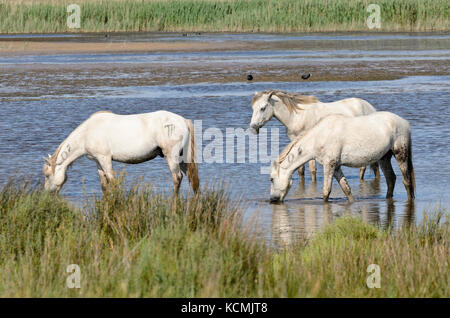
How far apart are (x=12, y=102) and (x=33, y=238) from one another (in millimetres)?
15836

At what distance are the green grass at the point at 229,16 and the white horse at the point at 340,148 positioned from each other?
1430 inches

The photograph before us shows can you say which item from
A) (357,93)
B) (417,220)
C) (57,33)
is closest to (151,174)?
(417,220)

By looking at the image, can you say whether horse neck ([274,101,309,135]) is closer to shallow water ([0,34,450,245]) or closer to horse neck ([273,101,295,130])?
horse neck ([273,101,295,130])

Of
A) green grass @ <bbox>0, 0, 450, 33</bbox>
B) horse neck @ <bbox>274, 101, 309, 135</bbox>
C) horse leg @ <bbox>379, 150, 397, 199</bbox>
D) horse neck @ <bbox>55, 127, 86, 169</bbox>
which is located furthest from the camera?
green grass @ <bbox>0, 0, 450, 33</bbox>

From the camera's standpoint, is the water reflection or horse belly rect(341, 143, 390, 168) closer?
the water reflection

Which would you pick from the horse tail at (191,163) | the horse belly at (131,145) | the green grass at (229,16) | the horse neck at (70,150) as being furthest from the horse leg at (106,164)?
the green grass at (229,16)

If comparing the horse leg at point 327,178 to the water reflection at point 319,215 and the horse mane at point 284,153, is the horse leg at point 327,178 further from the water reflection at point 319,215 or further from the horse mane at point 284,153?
the horse mane at point 284,153

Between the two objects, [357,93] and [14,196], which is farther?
[357,93]

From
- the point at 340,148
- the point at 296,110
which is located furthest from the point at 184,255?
the point at 296,110

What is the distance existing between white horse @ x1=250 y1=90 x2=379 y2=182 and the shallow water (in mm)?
838

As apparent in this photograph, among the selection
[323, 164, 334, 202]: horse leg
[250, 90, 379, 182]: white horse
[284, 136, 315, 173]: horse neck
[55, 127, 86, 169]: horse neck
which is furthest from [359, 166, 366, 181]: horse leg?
[55, 127, 86, 169]: horse neck

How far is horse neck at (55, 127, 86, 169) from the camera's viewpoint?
37.2 ft
